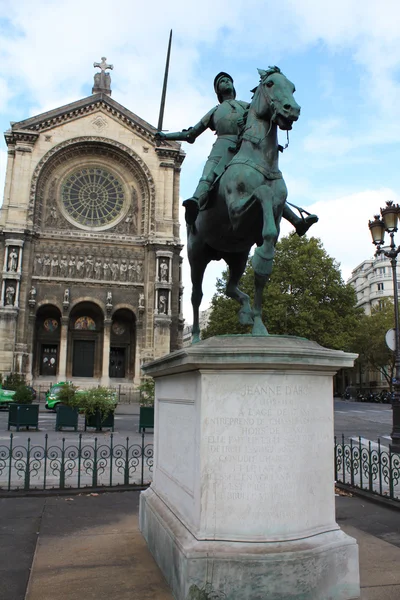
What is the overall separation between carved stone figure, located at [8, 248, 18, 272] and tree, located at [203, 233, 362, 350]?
16.2m

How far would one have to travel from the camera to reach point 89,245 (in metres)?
41.5

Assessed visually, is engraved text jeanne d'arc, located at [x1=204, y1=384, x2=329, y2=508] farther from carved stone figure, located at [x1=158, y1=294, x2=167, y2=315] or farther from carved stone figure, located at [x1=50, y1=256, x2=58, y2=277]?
carved stone figure, located at [x1=50, y1=256, x2=58, y2=277]

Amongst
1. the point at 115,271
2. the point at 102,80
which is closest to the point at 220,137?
the point at 115,271

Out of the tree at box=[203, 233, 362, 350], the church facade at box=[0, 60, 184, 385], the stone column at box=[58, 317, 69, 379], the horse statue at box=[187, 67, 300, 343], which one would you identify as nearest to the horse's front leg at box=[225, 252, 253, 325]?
the horse statue at box=[187, 67, 300, 343]

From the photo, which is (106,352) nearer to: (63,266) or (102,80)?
(63,266)

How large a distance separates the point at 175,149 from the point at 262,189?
133ft

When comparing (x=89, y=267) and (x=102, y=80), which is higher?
(x=102, y=80)

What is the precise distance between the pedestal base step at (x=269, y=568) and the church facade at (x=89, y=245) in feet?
118

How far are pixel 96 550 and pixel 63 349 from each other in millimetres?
35796

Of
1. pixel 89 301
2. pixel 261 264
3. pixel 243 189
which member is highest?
pixel 89 301

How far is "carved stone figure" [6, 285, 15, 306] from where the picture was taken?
38.3 metres

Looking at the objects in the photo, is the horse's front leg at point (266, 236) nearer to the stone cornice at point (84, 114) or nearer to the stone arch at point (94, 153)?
the stone arch at point (94, 153)

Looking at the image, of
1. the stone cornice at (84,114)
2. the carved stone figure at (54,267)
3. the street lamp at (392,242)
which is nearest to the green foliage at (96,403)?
the street lamp at (392,242)

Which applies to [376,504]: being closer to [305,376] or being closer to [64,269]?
[305,376]
